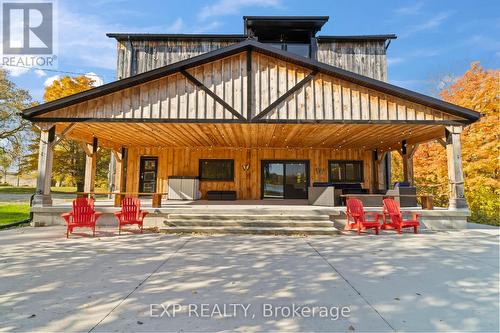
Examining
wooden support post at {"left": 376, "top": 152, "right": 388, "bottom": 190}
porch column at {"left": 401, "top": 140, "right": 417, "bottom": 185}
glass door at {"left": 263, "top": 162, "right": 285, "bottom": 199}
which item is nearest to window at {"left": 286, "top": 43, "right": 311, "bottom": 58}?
glass door at {"left": 263, "top": 162, "right": 285, "bottom": 199}

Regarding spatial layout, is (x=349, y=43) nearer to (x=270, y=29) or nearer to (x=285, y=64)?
(x=270, y=29)

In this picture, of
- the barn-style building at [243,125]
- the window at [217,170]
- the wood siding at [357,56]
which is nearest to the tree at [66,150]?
the barn-style building at [243,125]

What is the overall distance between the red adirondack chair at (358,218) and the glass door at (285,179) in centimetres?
571

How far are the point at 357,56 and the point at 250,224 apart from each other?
1138 centimetres

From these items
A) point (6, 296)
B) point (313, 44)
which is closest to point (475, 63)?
point (313, 44)

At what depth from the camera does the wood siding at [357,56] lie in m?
13.8

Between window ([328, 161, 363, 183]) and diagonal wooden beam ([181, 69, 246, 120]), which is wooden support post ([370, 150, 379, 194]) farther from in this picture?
diagonal wooden beam ([181, 69, 246, 120])

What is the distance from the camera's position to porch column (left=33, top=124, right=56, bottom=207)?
7973 millimetres

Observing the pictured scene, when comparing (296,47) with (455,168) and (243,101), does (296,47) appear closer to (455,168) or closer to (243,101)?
(243,101)

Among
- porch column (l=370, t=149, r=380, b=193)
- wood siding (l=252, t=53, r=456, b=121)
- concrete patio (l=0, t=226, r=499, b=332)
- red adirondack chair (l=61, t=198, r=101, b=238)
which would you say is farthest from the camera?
porch column (l=370, t=149, r=380, b=193)

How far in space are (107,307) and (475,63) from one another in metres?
18.2

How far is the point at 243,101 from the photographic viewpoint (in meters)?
8.08

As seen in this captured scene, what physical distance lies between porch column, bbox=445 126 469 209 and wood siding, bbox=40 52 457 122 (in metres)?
0.55

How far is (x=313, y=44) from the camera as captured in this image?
13961 millimetres
